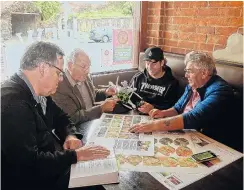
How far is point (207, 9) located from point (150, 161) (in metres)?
1.99

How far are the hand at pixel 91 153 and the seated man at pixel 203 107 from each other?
1.04ft

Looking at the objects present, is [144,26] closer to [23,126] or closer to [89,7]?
[89,7]

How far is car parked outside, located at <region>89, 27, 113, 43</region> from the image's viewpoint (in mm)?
2988

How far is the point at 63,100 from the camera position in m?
1.71

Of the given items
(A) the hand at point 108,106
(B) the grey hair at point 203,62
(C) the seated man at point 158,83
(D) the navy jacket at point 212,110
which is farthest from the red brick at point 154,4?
(A) the hand at point 108,106

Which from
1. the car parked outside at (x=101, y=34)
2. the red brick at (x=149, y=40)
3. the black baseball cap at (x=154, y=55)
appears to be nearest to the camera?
the black baseball cap at (x=154, y=55)

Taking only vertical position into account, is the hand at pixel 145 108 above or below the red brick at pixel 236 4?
below

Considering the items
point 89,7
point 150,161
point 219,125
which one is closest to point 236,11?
point 219,125

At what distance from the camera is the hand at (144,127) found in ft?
4.66

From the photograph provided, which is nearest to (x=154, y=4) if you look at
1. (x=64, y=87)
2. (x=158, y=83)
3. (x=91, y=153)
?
(x=158, y=83)

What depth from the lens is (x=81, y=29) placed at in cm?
289

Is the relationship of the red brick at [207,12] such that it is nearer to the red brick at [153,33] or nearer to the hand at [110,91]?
the red brick at [153,33]

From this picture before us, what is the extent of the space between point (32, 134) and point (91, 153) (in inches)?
11.3

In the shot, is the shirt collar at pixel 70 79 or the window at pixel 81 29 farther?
the window at pixel 81 29
